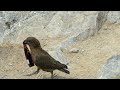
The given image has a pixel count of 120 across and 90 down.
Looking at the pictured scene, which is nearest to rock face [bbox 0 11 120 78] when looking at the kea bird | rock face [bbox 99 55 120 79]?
the kea bird

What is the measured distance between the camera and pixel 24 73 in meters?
8.61

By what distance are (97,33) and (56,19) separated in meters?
1.06

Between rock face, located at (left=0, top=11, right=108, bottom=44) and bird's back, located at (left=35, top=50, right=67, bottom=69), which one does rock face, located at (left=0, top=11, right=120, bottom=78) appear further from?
bird's back, located at (left=35, top=50, right=67, bottom=69)

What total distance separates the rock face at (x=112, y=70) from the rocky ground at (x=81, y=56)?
25.1 inches

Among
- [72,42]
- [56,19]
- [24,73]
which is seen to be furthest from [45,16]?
[24,73]

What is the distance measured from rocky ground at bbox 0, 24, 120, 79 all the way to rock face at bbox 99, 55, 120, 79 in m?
0.64

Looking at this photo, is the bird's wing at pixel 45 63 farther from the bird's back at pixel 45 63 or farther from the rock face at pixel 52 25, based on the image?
the rock face at pixel 52 25

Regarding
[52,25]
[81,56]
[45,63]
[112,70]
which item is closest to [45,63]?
[45,63]

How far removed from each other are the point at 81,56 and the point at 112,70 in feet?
6.21

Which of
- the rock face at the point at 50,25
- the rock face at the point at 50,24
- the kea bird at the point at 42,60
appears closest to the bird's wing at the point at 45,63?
the kea bird at the point at 42,60

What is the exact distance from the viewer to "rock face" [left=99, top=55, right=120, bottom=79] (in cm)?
716

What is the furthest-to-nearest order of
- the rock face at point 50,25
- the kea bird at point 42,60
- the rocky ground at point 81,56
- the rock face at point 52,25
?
the rock face at point 50,25, the rock face at point 52,25, the rocky ground at point 81,56, the kea bird at point 42,60

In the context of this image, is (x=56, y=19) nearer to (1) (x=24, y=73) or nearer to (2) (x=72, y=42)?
(2) (x=72, y=42)

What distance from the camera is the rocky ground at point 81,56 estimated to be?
8360 mm
